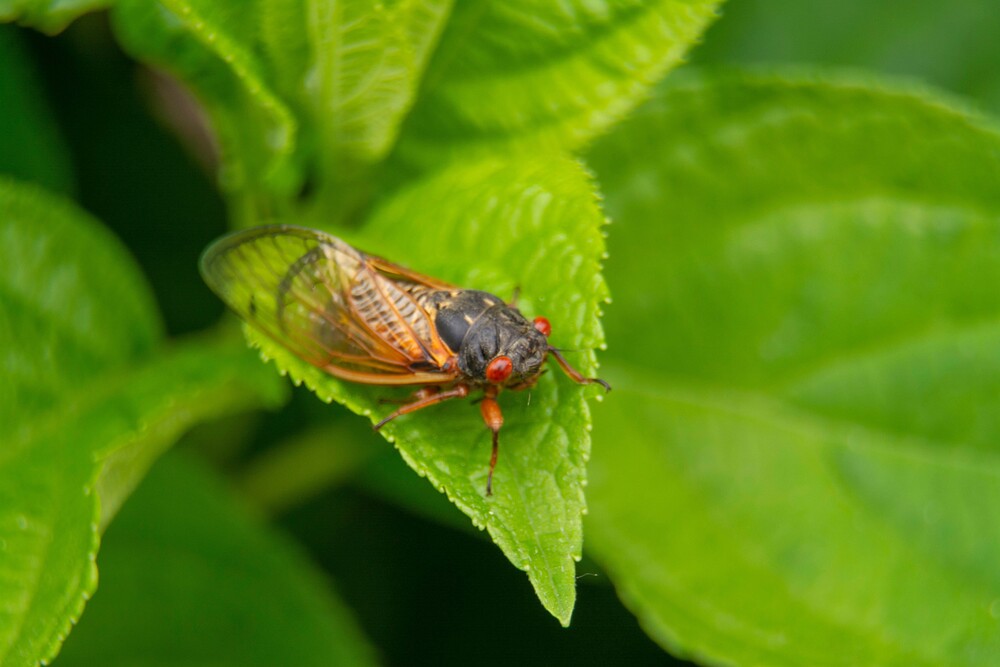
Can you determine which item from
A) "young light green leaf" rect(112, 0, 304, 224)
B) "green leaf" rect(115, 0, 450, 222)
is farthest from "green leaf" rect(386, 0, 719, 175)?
"young light green leaf" rect(112, 0, 304, 224)

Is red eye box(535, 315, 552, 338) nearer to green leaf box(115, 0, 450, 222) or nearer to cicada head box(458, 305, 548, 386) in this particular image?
cicada head box(458, 305, 548, 386)

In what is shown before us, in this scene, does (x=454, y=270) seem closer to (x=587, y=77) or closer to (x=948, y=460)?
(x=587, y=77)

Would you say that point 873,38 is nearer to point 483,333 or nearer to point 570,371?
point 483,333

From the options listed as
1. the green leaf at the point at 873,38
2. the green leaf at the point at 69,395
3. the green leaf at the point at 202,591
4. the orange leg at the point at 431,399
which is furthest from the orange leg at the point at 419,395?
the green leaf at the point at 873,38

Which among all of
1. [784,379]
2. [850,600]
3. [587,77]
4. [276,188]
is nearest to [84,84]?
[276,188]

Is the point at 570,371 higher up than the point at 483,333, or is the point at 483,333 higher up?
the point at 570,371

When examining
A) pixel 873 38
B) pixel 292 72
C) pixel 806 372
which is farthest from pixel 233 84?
pixel 873 38
